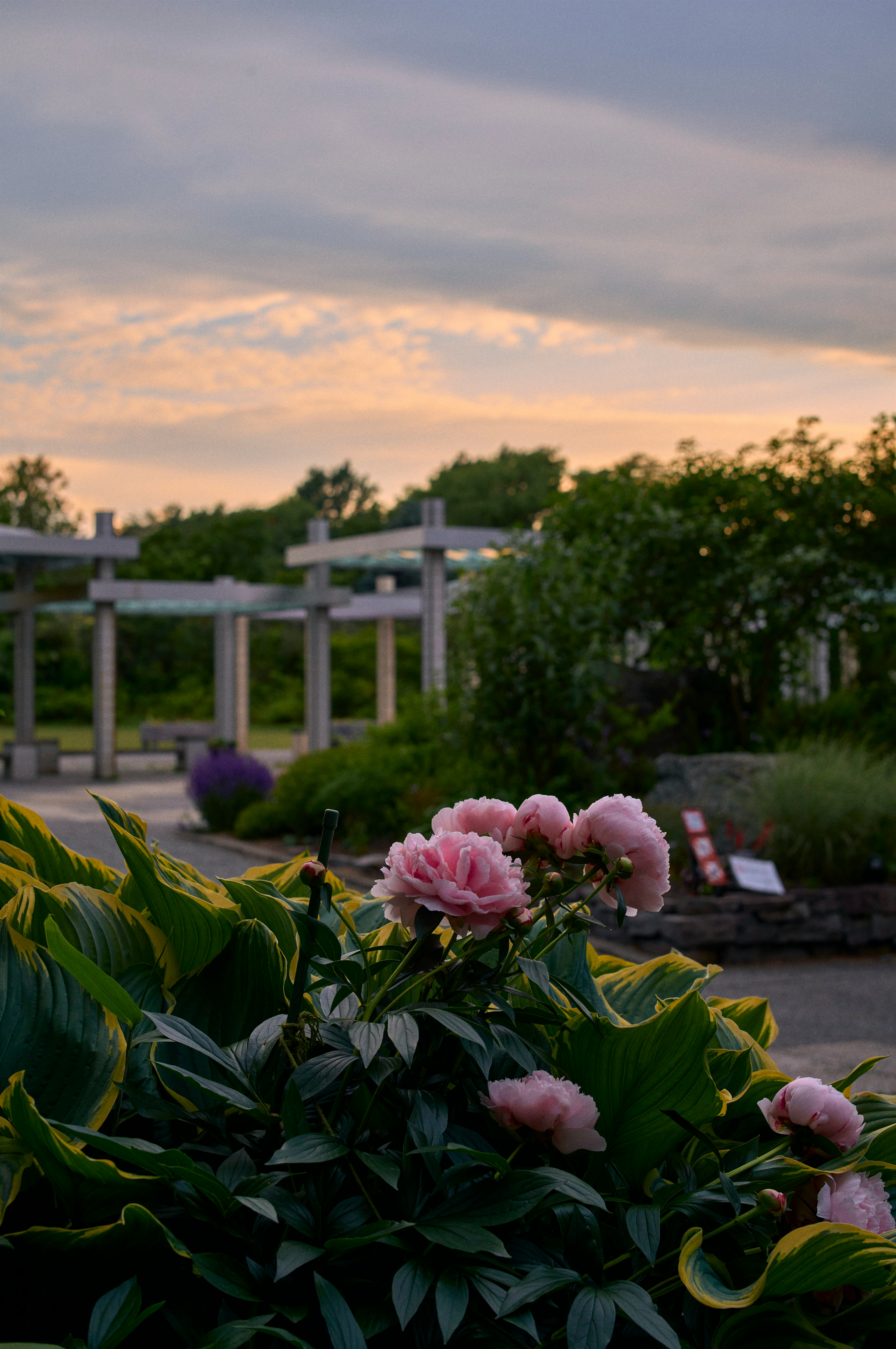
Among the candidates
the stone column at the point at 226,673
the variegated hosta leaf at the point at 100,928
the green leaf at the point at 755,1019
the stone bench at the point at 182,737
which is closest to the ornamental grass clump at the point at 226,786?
the stone bench at the point at 182,737

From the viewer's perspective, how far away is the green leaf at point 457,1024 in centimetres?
110

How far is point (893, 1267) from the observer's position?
4.03ft

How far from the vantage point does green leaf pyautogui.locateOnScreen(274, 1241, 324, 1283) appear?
104 centimetres

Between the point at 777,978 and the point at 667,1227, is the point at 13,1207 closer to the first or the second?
the point at 667,1227

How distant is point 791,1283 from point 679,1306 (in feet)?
0.48

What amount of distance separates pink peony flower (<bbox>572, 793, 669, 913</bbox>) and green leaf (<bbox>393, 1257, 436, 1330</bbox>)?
15.9 inches

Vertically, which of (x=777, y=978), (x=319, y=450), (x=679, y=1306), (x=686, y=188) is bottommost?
(x=777, y=978)

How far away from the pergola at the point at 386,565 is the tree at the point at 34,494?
26.1 m

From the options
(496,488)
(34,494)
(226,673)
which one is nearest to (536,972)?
(226,673)

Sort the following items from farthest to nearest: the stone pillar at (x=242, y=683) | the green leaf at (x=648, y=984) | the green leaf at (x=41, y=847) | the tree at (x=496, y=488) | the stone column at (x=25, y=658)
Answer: the tree at (x=496, y=488) → the stone pillar at (x=242, y=683) → the stone column at (x=25, y=658) → the green leaf at (x=648, y=984) → the green leaf at (x=41, y=847)

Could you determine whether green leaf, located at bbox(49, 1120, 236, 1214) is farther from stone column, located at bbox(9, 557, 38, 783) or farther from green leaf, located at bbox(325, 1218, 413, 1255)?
stone column, located at bbox(9, 557, 38, 783)

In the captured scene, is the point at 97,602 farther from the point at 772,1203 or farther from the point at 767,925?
the point at 772,1203

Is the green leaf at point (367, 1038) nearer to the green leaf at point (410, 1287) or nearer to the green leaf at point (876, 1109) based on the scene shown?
the green leaf at point (410, 1287)

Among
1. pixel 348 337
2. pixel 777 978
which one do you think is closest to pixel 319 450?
pixel 348 337
